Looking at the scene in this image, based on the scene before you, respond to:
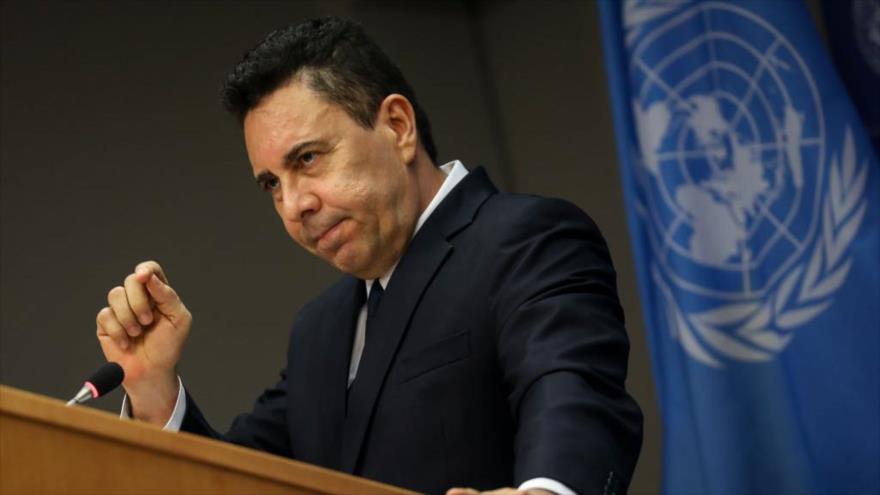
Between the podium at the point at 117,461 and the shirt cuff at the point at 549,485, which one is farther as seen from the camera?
the shirt cuff at the point at 549,485

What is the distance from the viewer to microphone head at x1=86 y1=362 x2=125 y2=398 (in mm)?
1887

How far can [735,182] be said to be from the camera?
3338 mm

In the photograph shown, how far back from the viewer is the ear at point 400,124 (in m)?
2.34

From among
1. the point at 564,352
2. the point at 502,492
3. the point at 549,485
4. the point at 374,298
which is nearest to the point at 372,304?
the point at 374,298

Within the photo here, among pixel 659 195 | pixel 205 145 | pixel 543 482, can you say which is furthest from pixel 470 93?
pixel 543 482

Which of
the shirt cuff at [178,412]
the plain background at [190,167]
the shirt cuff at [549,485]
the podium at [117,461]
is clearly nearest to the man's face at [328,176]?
the shirt cuff at [178,412]

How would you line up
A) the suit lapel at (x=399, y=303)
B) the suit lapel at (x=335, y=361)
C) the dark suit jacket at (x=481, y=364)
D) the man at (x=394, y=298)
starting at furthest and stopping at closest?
the suit lapel at (x=335, y=361) → the suit lapel at (x=399, y=303) → the man at (x=394, y=298) → the dark suit jacket at (x=481, y=364)

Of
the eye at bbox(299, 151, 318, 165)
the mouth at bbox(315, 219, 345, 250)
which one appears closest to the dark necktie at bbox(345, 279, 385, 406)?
the mouth at bbox(315, 219, 345, 250)

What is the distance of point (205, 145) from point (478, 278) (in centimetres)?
231

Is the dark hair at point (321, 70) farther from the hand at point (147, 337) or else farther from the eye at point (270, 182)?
the hand at point (147, 337)

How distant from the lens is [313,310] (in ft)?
8.45

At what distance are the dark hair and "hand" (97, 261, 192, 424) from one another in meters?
0.35

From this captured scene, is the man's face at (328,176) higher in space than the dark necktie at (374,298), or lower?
higher

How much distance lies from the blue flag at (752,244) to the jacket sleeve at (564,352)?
120cm
